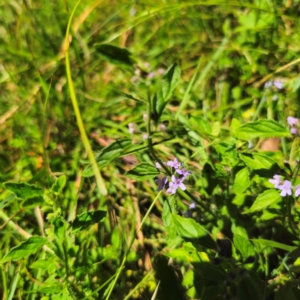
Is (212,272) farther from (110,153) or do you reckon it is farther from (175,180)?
(110,153)

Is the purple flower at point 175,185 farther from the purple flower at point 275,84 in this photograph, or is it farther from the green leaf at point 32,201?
the purple flower at point 275,84

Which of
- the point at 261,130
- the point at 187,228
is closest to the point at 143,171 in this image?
the point at 187,228

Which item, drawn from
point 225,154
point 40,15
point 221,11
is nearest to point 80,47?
point 40,15

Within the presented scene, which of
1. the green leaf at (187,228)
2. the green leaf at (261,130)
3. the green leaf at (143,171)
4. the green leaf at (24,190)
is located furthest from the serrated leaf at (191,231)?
the green leaf at (24,190)

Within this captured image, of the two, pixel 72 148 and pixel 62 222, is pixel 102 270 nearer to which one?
pixel 62 222

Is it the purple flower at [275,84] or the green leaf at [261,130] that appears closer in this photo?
the green leaf at [261,130]
